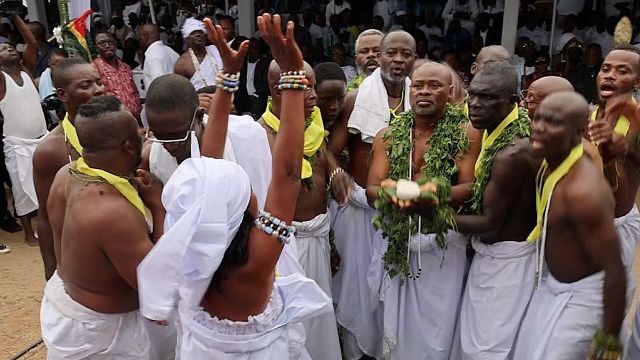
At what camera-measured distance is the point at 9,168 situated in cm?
627

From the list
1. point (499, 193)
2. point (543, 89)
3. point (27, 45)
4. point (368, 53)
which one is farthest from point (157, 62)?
point (499, 193)

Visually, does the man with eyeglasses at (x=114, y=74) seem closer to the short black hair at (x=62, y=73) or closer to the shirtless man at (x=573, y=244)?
the short black hair at (x=62, y=73)

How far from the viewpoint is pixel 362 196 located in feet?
13.4

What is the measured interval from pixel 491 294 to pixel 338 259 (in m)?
1.30

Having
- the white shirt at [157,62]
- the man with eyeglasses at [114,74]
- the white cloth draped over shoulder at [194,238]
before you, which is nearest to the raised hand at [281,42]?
the white cloth draped over shoulder at [194,238]

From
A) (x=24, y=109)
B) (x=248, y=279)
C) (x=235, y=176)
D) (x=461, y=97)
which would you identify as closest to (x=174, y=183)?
(x=235, y=176)

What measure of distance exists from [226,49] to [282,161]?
0.75 m

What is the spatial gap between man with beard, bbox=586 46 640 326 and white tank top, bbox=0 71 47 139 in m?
5.59

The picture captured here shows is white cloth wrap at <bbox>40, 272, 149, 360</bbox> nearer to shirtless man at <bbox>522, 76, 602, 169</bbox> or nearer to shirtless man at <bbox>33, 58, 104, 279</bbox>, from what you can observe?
shirtless man at <bbox>33, 58, 104, 279</bbox>

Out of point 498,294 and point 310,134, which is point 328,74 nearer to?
point 310,134

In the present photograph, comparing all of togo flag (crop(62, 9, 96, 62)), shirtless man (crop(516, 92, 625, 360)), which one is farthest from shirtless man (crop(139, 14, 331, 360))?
togo flag (crop(62, 9, 96, 62))

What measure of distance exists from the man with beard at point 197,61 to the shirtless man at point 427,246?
362 cm

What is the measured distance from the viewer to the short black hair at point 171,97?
2.68 metres

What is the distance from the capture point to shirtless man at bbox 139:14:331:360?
1991mm
